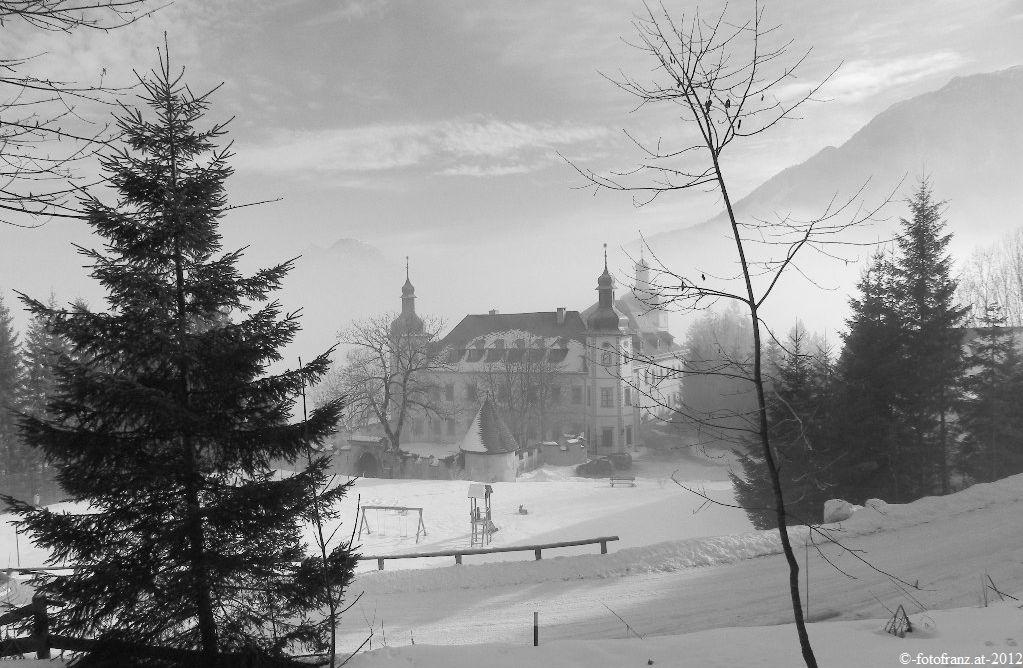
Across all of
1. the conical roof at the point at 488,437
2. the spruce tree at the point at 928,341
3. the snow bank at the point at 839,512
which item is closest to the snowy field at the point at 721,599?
the snow bank at the point at 839,512

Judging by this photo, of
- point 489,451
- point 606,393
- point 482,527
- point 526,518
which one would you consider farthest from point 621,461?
point 482,527

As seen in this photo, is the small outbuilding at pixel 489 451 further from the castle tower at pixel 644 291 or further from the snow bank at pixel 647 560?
the castle tower at pixel 644 291

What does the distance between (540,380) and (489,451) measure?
1627cm

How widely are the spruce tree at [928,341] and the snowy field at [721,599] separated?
432 cm

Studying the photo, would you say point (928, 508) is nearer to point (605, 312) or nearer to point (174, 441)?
point (174, 441)

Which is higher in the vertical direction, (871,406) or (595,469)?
(871,406)

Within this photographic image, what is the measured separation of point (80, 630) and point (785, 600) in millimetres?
9998

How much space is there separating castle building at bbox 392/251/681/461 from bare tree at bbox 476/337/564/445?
8cm

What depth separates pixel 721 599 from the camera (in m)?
11.4

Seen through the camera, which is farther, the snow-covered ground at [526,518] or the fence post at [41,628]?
the snow-covered ground at [526,518]

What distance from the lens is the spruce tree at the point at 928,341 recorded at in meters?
21.0

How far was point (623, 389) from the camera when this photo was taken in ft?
164

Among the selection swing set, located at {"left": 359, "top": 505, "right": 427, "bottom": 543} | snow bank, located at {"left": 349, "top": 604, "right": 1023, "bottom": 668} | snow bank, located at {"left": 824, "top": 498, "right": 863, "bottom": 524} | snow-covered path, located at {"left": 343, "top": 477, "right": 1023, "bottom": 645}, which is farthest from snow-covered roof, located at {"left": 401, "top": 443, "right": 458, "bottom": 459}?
snow bank, located at {"left": 349, "top": 604, "right": 1023, "bottom": 668}

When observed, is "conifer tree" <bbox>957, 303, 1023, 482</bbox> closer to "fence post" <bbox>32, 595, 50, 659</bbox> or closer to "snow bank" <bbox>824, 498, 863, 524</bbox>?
"snow bank" <bbox>824, 498, 863, 524</bbox>
